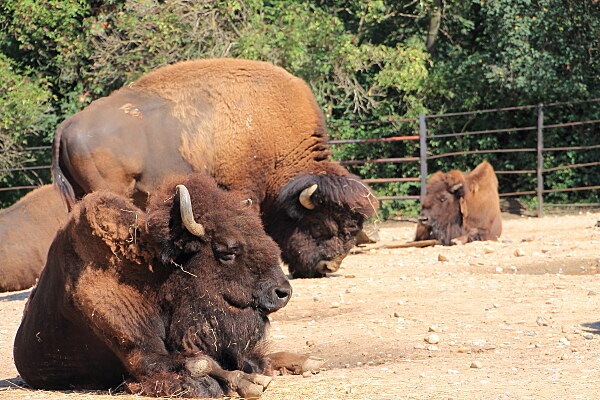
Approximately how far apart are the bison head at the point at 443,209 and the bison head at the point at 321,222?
3.95 metres

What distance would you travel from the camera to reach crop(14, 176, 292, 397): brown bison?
4684mm

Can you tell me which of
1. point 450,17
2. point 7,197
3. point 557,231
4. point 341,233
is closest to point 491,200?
point 557,231

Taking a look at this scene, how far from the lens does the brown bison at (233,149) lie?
8.05m

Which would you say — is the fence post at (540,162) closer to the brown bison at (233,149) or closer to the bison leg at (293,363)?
the brown bison at (233,149)

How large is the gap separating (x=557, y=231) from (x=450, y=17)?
28.5 ft

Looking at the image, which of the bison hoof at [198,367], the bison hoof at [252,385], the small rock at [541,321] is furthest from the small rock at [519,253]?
the bison hoof at [198,367]

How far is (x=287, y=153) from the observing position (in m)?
9.05

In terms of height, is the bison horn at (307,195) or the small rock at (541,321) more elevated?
the bison horn at (307,195)

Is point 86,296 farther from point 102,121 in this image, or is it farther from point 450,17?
point 450,17

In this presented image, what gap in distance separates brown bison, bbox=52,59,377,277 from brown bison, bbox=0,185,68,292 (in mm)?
3537

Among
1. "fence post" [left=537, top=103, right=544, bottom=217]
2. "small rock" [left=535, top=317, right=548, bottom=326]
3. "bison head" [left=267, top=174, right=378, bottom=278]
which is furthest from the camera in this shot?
"fence post" [left=537, top=103, right=544, bottom=217]

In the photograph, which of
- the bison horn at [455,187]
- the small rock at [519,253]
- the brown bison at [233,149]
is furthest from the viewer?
the bison horn at [455,187]

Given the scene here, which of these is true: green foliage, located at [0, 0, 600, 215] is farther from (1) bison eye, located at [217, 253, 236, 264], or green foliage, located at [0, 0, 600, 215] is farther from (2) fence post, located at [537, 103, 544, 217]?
(1) bison eye, located at [217, 253, 236, 264]

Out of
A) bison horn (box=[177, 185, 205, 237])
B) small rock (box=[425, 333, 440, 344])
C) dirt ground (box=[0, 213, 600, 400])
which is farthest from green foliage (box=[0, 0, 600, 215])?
bison horn (box=[177, 185, 205, 237])
